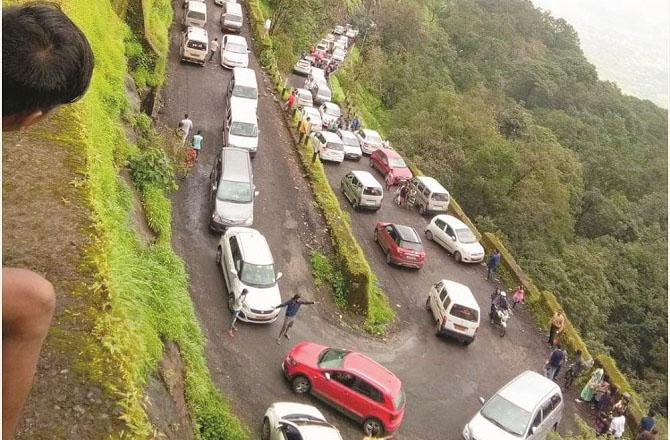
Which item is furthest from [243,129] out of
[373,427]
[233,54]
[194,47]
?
[373,427]

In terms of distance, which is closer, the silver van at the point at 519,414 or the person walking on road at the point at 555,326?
the silver van at the point at 519,414

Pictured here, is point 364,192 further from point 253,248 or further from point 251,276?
point 251,276

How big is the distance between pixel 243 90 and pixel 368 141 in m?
11.4

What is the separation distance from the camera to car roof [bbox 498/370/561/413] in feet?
50.5

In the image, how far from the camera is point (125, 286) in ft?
28.5

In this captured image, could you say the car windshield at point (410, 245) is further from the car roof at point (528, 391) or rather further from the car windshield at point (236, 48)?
the car windshield at point (236, 48)

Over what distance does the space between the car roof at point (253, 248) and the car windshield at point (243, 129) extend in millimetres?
7375

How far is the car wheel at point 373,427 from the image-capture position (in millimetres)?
14148

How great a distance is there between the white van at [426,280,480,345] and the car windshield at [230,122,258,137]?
1019 cm

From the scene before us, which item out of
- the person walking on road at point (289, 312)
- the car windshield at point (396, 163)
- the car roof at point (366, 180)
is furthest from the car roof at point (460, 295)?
the car windshield at point (396, 163)

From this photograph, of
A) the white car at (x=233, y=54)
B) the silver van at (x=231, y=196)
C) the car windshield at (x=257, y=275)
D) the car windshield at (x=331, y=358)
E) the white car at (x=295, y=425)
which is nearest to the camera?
the white car at (x=295, y=425)

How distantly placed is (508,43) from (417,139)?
42.5 meters

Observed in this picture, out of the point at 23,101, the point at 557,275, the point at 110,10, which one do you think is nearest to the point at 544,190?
the point at 557,275

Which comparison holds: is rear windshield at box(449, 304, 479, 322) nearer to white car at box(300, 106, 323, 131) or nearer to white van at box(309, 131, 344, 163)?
white van at box(309, 131, 344, 163)
